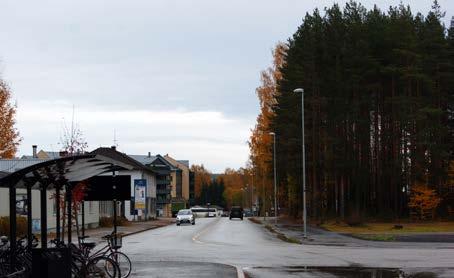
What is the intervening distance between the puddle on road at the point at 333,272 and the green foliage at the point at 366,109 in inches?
1406

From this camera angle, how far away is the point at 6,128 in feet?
171

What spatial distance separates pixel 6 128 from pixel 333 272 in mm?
39097

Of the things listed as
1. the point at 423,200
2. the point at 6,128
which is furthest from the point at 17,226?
the point at 423,200

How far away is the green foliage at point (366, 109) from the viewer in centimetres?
5772

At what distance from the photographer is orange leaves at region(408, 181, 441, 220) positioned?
189 feet

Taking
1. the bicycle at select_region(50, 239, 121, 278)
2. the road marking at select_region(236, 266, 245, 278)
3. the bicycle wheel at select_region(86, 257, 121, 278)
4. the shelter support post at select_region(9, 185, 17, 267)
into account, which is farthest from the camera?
the road marking at select_region(236, 266, 245, 278)

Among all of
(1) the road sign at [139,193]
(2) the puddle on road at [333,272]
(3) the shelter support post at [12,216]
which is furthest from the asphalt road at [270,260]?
(1) the road sign at [139,193]

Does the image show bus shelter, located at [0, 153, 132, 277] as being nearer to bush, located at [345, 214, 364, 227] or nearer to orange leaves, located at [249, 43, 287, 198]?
bush, located at [345, 214, 364, 227]

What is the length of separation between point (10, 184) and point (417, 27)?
60.7 meters

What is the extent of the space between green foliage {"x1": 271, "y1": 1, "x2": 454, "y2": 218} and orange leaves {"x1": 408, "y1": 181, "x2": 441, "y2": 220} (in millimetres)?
987

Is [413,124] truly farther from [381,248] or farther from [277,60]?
[381,248]

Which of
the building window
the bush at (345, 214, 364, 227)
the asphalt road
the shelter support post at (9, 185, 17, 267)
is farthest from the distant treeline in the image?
the shelter support post at (9, 185, 17, 267)

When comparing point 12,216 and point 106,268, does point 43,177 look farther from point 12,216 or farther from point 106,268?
point 106,268

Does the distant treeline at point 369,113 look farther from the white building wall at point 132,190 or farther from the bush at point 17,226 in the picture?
the bush at point 17,226
